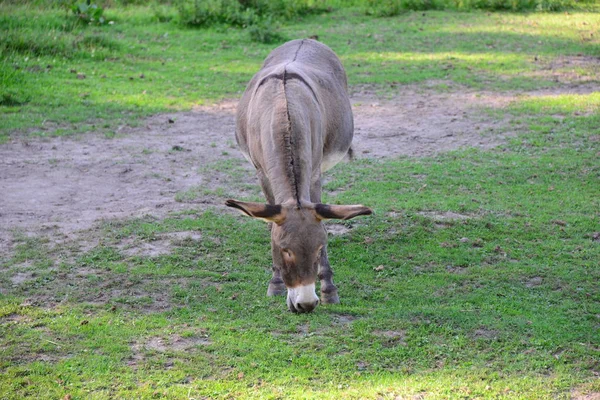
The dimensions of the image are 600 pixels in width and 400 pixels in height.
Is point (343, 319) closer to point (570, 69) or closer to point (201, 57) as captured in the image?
point (570, 69)

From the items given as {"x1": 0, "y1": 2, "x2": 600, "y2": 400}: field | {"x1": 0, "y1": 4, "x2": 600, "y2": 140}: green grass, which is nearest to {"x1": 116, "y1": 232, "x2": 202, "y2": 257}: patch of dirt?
{"x1": 0, "y1": 2, "x2": 600, "y2": 400}: field

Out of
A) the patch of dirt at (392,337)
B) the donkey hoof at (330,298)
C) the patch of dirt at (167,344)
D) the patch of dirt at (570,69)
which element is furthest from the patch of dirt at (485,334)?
the patch of dirt at (570,69)

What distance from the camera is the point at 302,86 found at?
5906 mm

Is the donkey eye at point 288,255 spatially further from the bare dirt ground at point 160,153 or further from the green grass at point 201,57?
the green grass at point 201,57

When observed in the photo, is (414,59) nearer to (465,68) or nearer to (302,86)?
(465,68)

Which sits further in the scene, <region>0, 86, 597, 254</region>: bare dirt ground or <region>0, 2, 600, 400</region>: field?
<region>0, 86, 597, 254</region>: bare dirt ground

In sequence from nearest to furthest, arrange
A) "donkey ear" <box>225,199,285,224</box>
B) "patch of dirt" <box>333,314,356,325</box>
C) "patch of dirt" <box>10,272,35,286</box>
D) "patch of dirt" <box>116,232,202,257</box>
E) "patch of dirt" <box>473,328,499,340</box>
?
"donkey ear" <box>225,199,285,224</box> → "patch of dirt" <box>473,328,499,340</box> → "patch of dirt" <box>333,314,356,325</box> → "patch of dirt" <box>10,272,35,286</box> → "patch of dirt" <box>116,232,202,257</box>

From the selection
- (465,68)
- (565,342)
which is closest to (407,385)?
(565,342)

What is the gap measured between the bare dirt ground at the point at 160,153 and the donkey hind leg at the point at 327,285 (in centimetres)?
233

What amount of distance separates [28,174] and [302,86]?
3994 mm

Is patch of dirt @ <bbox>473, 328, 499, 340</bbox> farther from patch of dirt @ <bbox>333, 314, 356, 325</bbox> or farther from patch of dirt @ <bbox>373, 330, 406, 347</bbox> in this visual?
patch of dirt @ <bbox>333, 314, 356, 325</bbox>

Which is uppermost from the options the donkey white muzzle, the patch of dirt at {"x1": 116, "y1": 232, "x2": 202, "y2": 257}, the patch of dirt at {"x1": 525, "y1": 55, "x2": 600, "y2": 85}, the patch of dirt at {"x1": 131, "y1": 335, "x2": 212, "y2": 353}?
the patch of dirt at {"x1": 525, "y1": 55, "x2": 600, "y2": 85}

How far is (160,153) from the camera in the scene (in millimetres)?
9219

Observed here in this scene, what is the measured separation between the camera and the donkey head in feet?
15.7
